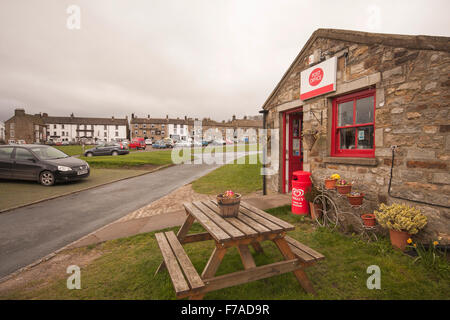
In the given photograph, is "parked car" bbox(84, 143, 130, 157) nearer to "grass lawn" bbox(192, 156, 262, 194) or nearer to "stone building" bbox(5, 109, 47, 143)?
"grass lawn" bbox(192, 156, 262, 194)

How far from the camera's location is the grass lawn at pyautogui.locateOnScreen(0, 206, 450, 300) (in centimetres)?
287

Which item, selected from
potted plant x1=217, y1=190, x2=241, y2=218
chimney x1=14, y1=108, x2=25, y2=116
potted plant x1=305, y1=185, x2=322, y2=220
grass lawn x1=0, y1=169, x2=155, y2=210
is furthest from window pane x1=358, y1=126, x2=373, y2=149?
chimney x1=14, y1=108, x2=25, y2=116

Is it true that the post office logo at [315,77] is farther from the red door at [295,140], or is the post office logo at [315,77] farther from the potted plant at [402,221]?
the potted plant at [402,221]

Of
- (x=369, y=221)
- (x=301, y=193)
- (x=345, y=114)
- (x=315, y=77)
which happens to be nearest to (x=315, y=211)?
(x=301, y=193)

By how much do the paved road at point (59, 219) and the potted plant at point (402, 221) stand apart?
20.0 ft

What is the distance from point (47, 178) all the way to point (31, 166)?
0.86 m

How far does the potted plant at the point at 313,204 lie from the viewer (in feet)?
17.8

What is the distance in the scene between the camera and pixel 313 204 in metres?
5.41

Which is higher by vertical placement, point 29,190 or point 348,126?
point 348,126

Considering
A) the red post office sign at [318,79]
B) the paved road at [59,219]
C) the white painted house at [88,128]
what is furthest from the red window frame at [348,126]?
the white painted house at [88,128]

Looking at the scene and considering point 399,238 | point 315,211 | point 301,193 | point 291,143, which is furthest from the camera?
point 291,143

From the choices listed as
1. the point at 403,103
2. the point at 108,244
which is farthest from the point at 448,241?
the point at 108,244

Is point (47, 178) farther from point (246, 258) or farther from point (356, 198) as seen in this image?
point (356, 198)
